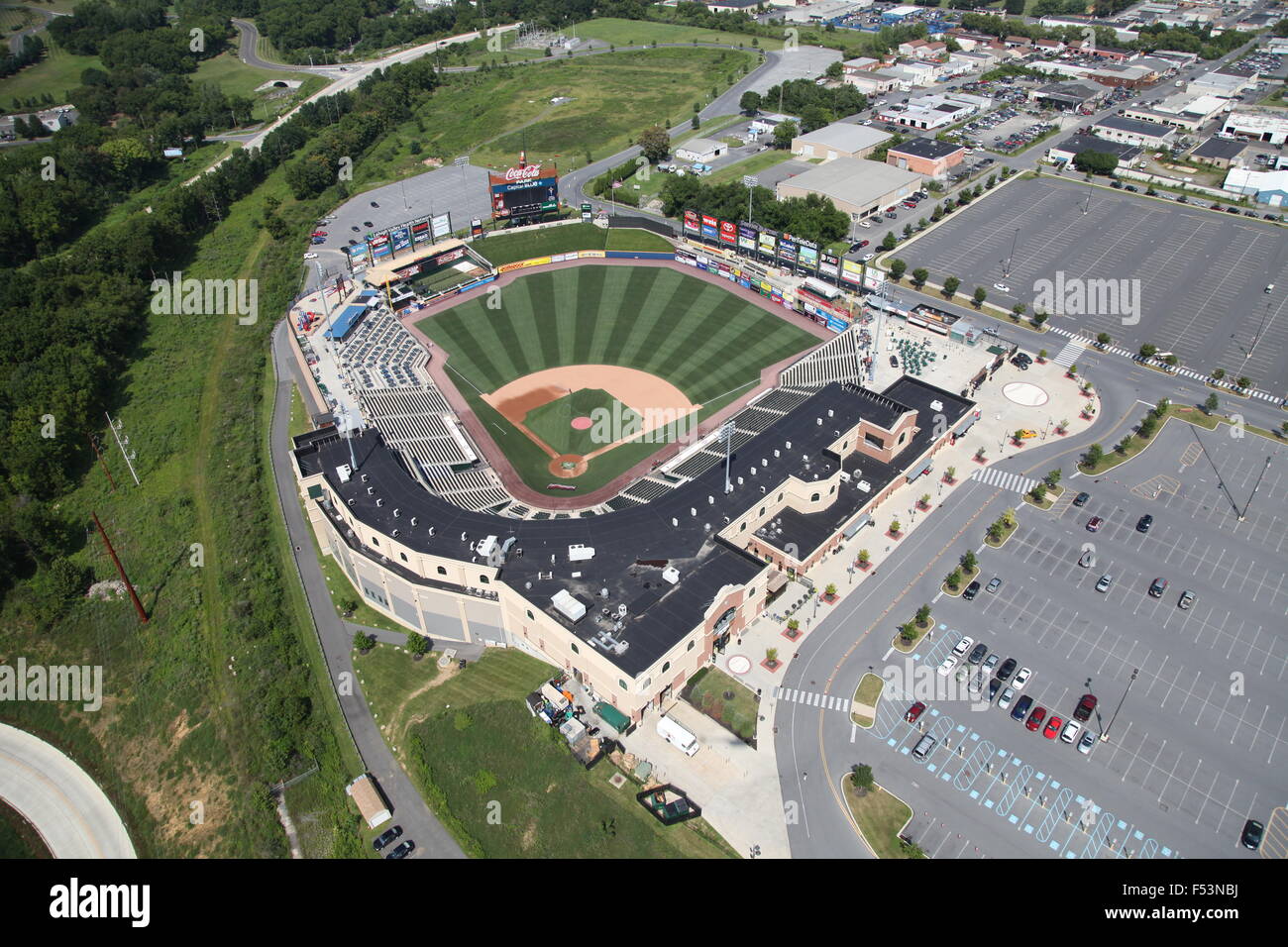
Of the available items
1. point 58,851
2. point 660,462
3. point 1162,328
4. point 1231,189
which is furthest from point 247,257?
point 1231,189

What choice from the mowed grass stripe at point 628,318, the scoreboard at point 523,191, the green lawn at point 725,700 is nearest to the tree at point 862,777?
A: the green lawn at point 725,700

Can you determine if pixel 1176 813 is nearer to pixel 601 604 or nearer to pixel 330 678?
pixel 601 604

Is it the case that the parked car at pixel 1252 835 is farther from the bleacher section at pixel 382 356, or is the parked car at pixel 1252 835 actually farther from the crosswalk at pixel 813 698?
the bleacher section at pixel 382 356

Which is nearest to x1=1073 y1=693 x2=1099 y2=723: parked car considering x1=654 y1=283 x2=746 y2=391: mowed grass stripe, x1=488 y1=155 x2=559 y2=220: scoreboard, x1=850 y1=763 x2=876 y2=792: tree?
x1=850 y1=763 x2=876 y2=792: tree

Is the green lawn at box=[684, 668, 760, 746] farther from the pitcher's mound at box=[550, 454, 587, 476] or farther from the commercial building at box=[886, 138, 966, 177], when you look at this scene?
the commercial building at box=[886, 138, 966, 177]

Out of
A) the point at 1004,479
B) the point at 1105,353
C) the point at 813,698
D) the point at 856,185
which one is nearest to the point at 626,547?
the point at 813,698
